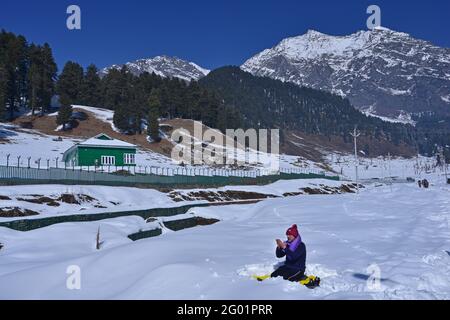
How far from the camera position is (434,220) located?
880 inches

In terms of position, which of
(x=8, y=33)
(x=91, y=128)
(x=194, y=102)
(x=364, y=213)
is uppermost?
(x=8, y=33)

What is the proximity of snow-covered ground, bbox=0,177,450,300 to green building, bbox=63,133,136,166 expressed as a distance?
128 feet

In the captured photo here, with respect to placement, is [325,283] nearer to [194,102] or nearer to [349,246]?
[349,246]

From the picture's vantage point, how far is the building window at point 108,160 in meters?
58.0

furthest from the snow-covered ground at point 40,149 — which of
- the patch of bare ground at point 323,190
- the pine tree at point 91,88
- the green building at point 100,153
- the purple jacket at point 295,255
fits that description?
the purple jacket at point 295,255

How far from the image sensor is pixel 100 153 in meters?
57.8

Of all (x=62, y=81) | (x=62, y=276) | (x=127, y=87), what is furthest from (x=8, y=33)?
(x=62, y=276)

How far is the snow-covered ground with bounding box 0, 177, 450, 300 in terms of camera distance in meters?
8.69

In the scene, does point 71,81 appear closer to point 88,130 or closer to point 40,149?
point 88,130

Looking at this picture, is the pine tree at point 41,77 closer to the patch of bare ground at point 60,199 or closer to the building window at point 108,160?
the building window at point 108,160

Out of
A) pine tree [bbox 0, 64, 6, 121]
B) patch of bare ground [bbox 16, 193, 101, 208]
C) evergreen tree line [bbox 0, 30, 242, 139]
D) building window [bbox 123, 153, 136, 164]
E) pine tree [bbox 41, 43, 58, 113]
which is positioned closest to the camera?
patch of bare ground [bbox 16, 193, 101, 208]

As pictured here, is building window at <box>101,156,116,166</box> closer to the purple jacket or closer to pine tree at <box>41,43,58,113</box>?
pine tree at <box>41,43,58,113</box>

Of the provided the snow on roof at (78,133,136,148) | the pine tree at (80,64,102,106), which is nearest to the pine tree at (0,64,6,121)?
the snow on roof at (78,133,136,148)
